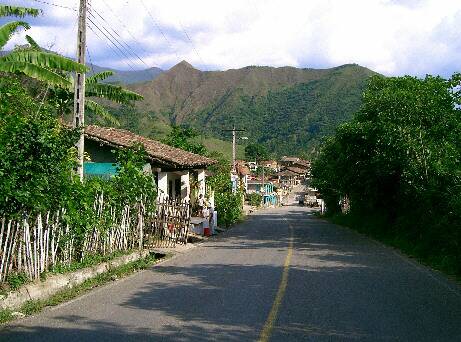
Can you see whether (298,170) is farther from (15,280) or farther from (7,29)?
(15,280)

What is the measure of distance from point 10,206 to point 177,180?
20958 millimetres

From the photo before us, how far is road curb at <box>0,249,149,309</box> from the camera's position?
30.5 ft

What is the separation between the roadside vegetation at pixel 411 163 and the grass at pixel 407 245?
53mm

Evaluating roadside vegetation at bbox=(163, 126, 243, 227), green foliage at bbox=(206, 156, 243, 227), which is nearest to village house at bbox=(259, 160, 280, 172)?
roadside vegetation at bbox=(163, 126, 243, 227)

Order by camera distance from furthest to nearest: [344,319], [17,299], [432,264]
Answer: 1. [432,264]
2. [17,299]
3. [344,319]

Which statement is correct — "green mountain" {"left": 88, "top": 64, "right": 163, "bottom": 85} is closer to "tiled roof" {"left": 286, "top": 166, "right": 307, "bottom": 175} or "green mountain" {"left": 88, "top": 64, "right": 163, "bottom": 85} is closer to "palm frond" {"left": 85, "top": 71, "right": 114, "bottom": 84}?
"palm frond" {"left": 85, "top": 71, "right": 114, "bottom": 84}

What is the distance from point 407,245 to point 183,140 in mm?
30247

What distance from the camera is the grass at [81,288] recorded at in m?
9.27

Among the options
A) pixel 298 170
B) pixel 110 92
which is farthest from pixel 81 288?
pixel 298 170

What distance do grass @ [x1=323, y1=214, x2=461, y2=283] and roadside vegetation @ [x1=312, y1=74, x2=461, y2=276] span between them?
0.05 m

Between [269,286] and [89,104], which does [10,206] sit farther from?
[89,104]

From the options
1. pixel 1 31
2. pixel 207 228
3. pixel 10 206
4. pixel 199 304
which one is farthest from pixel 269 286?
pixel 207 228

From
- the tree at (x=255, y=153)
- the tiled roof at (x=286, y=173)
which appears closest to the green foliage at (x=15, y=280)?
the tree at (x=255, y=153)

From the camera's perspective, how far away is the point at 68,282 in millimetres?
11547
